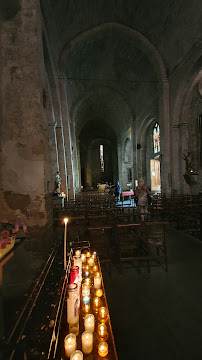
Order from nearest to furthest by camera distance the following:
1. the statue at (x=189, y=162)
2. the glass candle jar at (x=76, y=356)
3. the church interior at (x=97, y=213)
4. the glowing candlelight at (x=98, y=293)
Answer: the glass candle jar at (x=76, y=356) < the glowing candlelight at (x=98, y=293) < the church interior at (x=97, y=213) < the statue at (x=189, y=162)

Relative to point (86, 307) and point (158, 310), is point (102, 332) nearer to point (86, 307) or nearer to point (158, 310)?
point (86, 307)

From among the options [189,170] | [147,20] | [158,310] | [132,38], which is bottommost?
[158,310]

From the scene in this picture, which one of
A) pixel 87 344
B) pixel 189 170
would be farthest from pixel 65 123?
pixel 87 344

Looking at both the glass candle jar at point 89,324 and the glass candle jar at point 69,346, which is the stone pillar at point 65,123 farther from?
the glass candle jar at point 69,346

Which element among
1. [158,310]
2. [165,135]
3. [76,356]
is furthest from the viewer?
[165,135]

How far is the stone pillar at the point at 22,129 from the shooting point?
4043 millimetres

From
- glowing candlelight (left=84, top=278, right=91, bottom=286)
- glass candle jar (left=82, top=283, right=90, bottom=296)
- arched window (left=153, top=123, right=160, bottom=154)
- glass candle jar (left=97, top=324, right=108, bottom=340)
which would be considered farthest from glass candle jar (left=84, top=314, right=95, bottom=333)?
arched window (left=153, top=123, right=160, bottom=154)

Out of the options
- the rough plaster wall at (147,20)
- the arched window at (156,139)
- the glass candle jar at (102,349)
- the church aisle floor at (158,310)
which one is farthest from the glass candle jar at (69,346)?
the arched window at (156,139)

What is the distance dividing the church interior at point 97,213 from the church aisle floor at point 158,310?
0.01m

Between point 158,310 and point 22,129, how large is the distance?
170 inches

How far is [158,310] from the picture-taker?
245 cm

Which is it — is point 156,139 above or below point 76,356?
above

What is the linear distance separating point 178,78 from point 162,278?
1151 cm

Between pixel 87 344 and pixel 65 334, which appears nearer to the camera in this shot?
pixel 87 344
